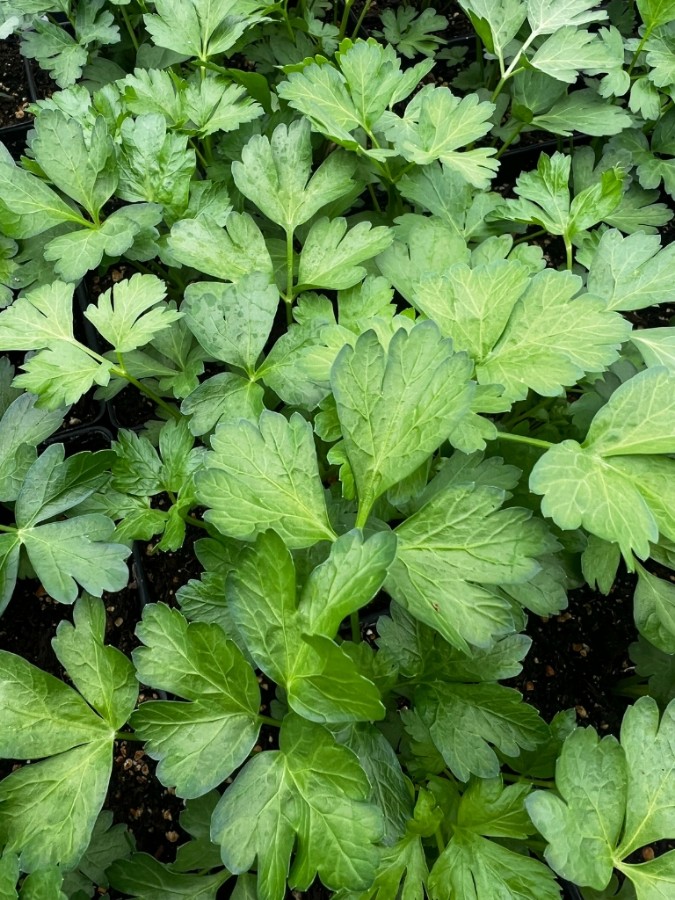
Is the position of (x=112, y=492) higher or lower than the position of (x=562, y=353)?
lower

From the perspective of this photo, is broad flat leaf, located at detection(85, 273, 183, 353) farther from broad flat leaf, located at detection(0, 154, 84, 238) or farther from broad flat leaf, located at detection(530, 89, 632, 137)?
broad flat leaf, located at detection(530, 89, 632, 137)

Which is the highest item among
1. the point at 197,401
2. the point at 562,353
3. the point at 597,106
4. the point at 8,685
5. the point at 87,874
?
the point at 597,106

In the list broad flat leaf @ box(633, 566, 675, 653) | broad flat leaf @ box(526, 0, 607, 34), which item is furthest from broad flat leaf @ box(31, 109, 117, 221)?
broad flat leaf @ box(633, 566, 675, 653)

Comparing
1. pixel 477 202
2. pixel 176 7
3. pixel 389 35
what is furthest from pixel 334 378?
pixel 389 35

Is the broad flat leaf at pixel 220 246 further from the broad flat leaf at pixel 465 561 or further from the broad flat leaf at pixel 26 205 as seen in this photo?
the broad flat leaf at pixel 465 561

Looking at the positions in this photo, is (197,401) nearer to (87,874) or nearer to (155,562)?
(155,562)

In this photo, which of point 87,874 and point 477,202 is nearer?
point 87,874
